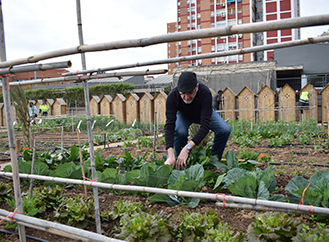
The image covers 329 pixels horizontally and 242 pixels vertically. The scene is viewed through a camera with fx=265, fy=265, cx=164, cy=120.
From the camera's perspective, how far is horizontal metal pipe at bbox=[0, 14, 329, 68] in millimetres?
1162

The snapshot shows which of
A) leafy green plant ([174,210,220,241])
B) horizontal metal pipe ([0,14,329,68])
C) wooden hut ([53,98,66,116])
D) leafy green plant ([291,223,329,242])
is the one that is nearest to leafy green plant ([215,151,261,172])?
leafy green plant ([174,210,220,241])

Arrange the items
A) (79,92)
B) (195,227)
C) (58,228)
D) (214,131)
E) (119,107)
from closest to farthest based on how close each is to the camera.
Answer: (58,228)
(195,227)
(214,131)
(119,107)
(79,92)

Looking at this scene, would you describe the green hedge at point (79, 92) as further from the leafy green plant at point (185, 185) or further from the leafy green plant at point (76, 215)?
the leafy green plant at point (76, 215)

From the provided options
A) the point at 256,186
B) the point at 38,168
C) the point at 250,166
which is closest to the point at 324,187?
the point at 256,186

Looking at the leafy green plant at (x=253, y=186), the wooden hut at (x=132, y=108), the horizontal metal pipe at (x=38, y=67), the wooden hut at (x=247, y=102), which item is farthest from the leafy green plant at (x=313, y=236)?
the wooden hut at (x=132, y=108)

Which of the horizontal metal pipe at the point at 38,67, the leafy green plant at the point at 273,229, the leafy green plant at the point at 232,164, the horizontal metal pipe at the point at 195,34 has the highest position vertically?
the horizontal metal pipe at the point at 195,34

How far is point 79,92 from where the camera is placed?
19266 mm

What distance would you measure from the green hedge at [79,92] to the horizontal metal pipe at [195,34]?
54.4ft

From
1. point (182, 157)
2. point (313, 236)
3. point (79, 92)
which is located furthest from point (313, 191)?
point (79, 92)

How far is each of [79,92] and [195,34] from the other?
1904cm

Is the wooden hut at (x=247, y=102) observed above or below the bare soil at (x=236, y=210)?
above

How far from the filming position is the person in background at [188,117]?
9.19ft

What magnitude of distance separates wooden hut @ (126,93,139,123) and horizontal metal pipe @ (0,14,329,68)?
395 inches

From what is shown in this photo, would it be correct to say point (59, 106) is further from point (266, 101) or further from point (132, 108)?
point (266, 101)
